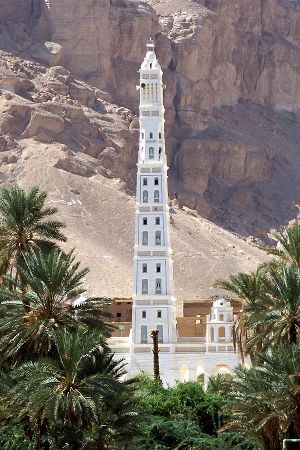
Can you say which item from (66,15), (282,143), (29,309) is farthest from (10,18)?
(29,309)

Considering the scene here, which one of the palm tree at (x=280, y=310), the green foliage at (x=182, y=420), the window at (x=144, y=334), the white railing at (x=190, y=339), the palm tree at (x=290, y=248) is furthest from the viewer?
the white railing at (x=190, y=339)

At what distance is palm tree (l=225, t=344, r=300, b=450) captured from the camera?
4281 centimetres

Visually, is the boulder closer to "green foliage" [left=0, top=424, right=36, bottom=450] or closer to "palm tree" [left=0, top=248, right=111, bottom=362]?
"palm tree" [left=0, top=248, right=111, bottom=362]

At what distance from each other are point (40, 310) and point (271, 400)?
8.28 m

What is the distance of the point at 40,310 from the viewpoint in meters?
44.5

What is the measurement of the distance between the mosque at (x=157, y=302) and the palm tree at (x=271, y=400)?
31.9 m

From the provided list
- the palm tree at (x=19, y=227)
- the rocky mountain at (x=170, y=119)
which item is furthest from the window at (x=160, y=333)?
the rocky mountain at (x=170, y=119)

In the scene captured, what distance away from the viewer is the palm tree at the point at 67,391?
40.4 meters

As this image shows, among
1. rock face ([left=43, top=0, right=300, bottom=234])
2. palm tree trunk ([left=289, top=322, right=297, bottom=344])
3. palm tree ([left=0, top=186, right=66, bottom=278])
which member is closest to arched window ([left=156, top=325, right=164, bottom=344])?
palm tree ([left=0, top=186, right=66, bottom=278])

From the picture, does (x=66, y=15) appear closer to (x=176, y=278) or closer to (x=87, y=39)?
(x=87, y=39)

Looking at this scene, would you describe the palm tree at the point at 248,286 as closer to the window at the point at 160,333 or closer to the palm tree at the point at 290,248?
the palm tree at the point at 290,248

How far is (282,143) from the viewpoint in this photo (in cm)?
18350

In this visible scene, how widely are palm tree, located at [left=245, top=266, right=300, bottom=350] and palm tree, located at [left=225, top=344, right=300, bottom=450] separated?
296 cm

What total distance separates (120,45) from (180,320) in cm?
8969
